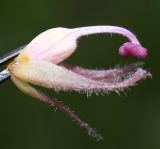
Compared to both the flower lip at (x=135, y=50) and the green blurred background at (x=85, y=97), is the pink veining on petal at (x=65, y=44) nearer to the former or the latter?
the flower lip at (x=135, y=50)

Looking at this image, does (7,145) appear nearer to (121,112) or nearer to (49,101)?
(121,112)

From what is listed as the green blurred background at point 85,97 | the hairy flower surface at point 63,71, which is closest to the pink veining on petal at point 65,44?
the hairy flower surface at point 63,71

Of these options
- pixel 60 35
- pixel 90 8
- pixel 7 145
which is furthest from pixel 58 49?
pixel 90 8

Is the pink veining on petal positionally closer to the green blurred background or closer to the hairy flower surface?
the hairy flower surface

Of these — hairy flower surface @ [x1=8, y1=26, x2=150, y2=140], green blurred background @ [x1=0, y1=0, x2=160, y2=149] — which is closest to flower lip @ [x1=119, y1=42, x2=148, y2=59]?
hairy flower surface @ [x1=8, y1=26, x2=150, y2=140]

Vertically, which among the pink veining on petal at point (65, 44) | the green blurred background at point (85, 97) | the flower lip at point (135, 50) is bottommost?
the green blurred background at point (85, 97)

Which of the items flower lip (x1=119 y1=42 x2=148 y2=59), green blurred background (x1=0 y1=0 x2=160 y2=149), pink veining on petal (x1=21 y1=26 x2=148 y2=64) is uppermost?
pink veining on petal (x1=21 y1=26 x2=148 y2=64)
